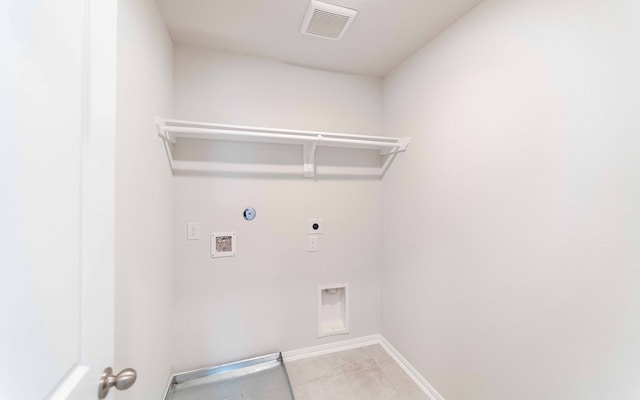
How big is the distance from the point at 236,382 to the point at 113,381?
148 centimetres

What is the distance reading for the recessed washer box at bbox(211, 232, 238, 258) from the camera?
6.27ft

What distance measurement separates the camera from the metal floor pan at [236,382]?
1689mm

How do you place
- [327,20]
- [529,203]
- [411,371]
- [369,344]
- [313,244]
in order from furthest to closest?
[369,344]
[313,244]
[411,371]
[327,20]
[529,203]

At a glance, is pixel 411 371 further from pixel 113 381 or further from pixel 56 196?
pixel 56 196

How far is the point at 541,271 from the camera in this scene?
112 centimetres

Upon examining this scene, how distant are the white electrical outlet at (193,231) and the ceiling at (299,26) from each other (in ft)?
4.54

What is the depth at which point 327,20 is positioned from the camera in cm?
154

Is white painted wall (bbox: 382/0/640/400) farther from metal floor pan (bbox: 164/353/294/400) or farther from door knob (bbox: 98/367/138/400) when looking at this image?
door knob (bbox: 98/367/138/400)

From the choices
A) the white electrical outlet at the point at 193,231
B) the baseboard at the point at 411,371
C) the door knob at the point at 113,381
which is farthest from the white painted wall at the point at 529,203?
the white electrical outlet at the point at 193,231

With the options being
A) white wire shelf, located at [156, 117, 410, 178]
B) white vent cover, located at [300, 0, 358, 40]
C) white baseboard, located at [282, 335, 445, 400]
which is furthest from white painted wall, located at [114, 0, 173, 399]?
white baseboard, located at [282, 335, 445, 400]

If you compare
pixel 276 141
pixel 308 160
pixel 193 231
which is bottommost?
pixel 193 231

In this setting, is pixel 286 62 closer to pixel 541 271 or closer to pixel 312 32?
pixel 312 32

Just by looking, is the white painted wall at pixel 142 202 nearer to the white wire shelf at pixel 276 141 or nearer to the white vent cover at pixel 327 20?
the white wire shelf at pixel 276 141

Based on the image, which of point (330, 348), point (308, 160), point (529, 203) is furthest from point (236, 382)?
point (529, 203)
